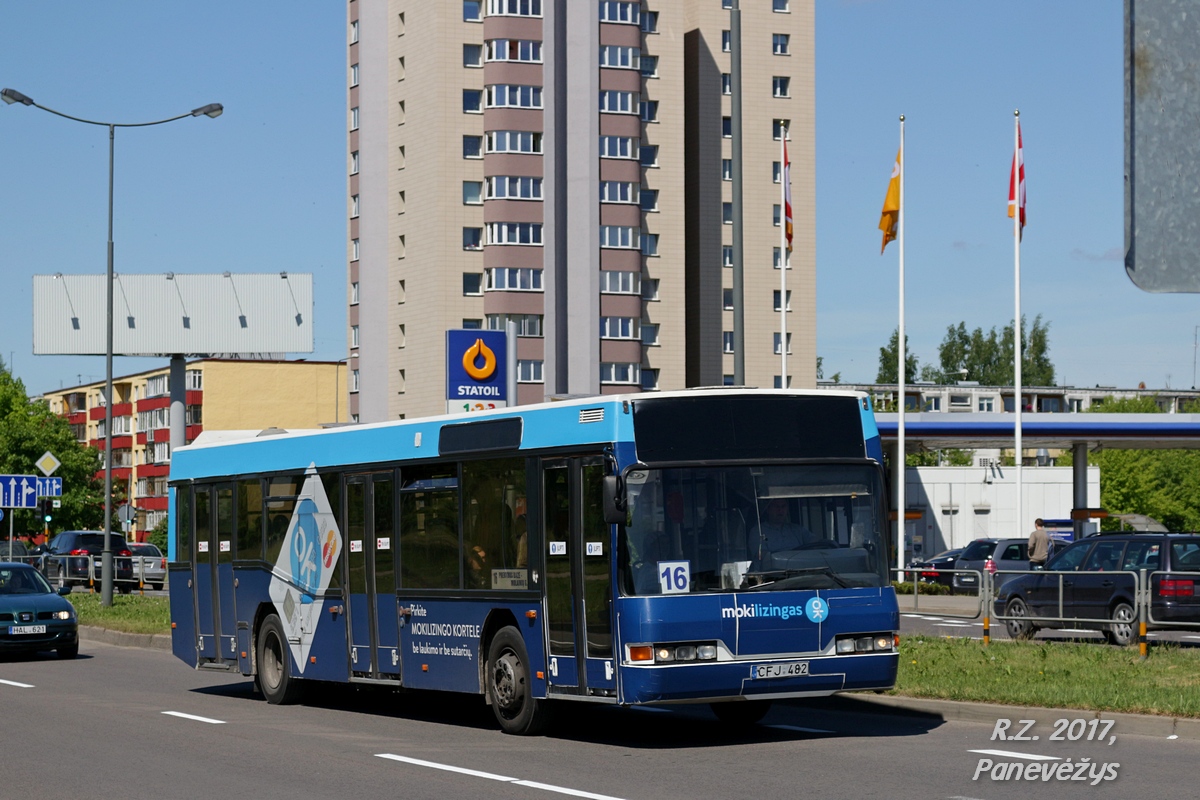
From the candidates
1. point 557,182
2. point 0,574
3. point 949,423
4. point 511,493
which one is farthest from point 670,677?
point 557,182

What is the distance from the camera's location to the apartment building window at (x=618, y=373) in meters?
82.1

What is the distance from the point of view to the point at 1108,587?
21672mm

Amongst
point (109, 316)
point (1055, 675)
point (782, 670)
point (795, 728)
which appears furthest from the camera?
point (109, 316)

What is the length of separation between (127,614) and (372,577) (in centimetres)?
1881

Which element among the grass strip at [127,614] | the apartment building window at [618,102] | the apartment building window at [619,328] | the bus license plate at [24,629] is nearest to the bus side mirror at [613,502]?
the bus license plate at [24,629]

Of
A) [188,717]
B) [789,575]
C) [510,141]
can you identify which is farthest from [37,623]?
[510,141]

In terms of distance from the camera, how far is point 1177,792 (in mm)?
10133

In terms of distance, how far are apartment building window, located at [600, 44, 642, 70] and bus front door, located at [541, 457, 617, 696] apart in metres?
69.7

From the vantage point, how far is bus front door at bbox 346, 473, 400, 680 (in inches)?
631

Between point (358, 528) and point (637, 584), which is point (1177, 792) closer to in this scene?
point (637, 584)

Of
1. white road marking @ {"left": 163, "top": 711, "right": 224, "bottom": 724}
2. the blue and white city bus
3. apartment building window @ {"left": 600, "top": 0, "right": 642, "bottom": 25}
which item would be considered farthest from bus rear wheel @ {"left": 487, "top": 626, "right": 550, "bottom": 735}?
apartment building window @ {"left": 600, "top": 0, "right": 642, "bottom": 25}

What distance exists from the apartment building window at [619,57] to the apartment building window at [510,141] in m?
5.07

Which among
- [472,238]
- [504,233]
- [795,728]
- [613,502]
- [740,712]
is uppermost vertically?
[504,233]

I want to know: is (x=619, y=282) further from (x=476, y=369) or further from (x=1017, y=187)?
(x=476, y=369)
